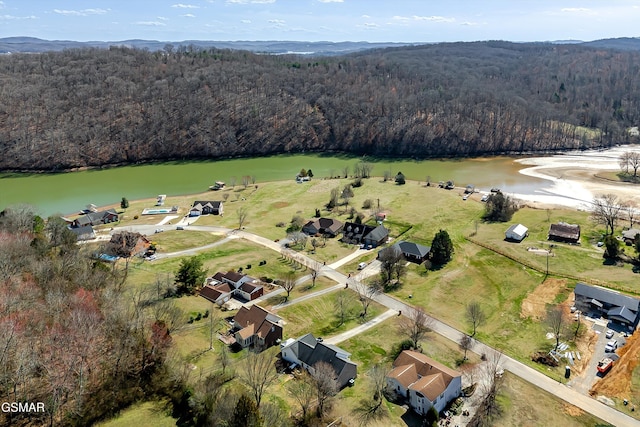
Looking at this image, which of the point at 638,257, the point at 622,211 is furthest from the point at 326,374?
the point at 622,211

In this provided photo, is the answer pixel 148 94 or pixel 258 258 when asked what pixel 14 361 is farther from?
pixel 148 94

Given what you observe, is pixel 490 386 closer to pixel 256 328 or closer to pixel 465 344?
pixel 465 344

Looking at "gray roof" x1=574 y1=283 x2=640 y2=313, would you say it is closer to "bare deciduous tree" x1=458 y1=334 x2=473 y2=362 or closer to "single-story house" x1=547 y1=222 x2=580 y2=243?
"single-story house" x1=547 y1=222 x2=580 y2=243

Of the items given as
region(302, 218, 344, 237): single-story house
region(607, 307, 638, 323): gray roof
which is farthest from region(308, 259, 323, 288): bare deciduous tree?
region(607, 307, 638, 323): gray roof

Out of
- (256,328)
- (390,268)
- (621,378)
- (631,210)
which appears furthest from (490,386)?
(631,210)

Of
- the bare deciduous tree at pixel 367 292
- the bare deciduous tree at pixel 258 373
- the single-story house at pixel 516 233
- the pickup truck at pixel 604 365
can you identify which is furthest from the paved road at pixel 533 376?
the single-story house at pixel 516 233

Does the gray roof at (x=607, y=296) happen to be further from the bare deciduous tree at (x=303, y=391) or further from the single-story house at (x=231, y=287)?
the single-story house at (x=231, y=287)

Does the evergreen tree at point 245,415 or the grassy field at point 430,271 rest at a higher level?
the evergreen tree at point 245,415
